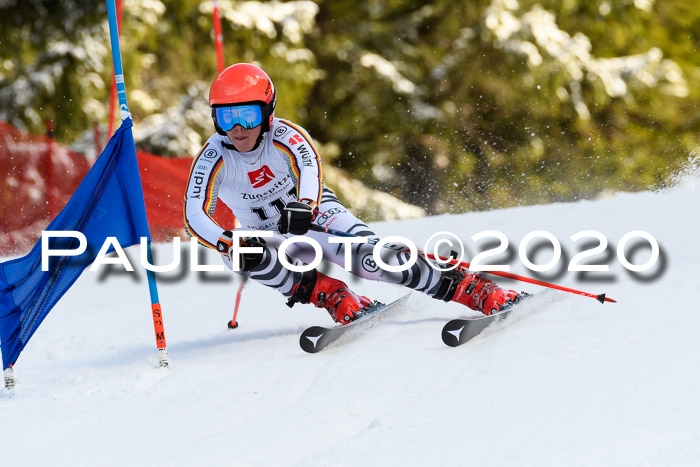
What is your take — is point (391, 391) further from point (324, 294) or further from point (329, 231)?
point (329, 231)

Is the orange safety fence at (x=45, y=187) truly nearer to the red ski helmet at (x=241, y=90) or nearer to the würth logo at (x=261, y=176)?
the würth logo at (x=261, y=176)

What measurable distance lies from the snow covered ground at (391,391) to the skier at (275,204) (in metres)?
0.23

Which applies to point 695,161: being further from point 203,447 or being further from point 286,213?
point 203,447

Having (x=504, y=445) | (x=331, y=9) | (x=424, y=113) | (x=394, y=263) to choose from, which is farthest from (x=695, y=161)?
(x=331, y=9)

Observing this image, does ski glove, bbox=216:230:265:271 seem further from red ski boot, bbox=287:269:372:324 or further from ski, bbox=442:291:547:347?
ski, bbox=442:291:547:347

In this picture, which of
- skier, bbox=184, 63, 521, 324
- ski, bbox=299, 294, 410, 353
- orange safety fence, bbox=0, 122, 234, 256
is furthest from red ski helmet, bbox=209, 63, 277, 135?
orange safety fence, bbox=0, 122, 234, 256

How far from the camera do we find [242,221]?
4645 millimetres

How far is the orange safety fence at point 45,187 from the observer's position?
8.02 meters

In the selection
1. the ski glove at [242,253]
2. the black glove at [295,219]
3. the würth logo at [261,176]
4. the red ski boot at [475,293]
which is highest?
the würth logo at [261,176]

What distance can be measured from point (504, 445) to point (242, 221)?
8.31ft

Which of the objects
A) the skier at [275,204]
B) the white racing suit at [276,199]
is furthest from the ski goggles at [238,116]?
the white racing suit at [276,199]

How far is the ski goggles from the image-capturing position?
4090 millimetres

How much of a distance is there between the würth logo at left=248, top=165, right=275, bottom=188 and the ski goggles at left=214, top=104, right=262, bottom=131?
29 cm

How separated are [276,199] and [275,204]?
0.10ft
